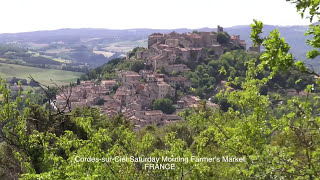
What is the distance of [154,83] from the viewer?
202ft

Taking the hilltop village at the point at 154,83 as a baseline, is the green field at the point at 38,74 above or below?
below

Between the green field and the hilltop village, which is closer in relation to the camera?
the hilltop village

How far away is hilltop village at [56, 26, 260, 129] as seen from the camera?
54.2 meters

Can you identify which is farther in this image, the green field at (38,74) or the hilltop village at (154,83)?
the green field at (38,74)

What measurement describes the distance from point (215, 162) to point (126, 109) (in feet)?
152

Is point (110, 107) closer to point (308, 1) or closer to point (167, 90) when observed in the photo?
point (167, 90)

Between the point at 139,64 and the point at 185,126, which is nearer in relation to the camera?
the point at 185,126

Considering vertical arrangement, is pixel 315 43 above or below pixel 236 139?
above

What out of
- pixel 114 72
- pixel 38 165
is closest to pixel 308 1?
pixel 38 165

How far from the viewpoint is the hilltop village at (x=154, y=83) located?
54.2m

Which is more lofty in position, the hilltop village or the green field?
the hilltop village

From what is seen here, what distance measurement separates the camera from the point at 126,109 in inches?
2249

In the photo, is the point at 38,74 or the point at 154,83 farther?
the point at 38,74

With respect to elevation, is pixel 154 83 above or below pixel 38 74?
above
